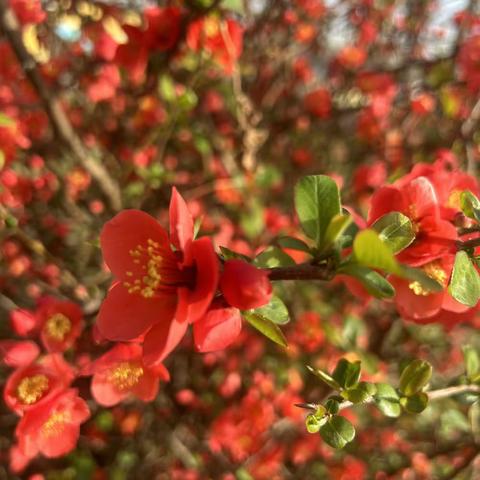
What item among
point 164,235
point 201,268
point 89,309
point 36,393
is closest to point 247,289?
point 201,268

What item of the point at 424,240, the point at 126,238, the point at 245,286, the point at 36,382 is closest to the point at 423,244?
the point at 424,240

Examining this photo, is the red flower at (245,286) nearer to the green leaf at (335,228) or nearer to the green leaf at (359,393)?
the green leaf at (335,228)

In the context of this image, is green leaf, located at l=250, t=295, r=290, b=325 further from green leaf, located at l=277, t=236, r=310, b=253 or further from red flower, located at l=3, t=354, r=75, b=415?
red flower, located at l=3, t=354, r=75, b=415

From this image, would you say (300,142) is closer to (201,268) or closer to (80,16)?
(80,16)

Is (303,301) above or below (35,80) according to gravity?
below

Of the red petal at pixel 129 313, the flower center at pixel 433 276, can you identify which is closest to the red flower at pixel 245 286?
the red petal at pixel 129 313

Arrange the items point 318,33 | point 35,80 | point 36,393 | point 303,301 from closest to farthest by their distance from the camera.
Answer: point 36,393 → point 35,80 → point 303,301 → point 318,33

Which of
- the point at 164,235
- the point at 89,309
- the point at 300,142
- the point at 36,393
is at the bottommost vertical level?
the point at 300,142

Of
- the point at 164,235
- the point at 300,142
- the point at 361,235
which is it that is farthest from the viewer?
the point at 300,142
